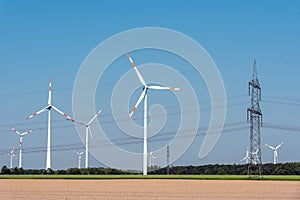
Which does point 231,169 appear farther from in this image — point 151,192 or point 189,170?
point 151,192

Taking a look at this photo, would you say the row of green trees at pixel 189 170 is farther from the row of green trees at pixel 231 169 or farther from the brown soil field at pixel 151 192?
the brown soil field at pixel 151 192

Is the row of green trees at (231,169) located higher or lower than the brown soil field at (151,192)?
higher

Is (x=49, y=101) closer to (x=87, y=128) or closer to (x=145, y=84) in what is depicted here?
(x=87, y=128)

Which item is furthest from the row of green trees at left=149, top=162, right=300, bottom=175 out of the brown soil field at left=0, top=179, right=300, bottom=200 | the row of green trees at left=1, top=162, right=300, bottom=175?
the brown soil field at left=0, top=179, right=300, bottom=200

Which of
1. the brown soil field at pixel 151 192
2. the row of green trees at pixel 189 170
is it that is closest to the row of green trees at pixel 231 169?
the row of green trees at pixel 189 170

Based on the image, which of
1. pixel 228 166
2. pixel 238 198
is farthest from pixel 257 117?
pixel 228 166

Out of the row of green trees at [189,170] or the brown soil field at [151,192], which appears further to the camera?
the row of green trees at [189,170]

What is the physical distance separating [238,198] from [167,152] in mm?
76601

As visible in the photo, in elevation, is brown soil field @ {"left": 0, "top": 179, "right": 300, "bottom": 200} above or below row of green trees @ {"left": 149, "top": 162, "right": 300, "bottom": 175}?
below

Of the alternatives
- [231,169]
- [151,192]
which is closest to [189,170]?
[231,169]

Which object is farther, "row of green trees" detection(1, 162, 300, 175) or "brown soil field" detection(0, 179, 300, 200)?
"row of green trees" detection(1, 162, 300, 175)

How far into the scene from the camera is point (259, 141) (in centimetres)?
7294

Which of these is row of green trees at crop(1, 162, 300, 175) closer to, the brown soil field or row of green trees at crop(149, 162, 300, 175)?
row of green trees at crop(149, 162, 300, 175)

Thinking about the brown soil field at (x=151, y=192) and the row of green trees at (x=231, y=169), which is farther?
the row of green trees at (x=231, y=169)
